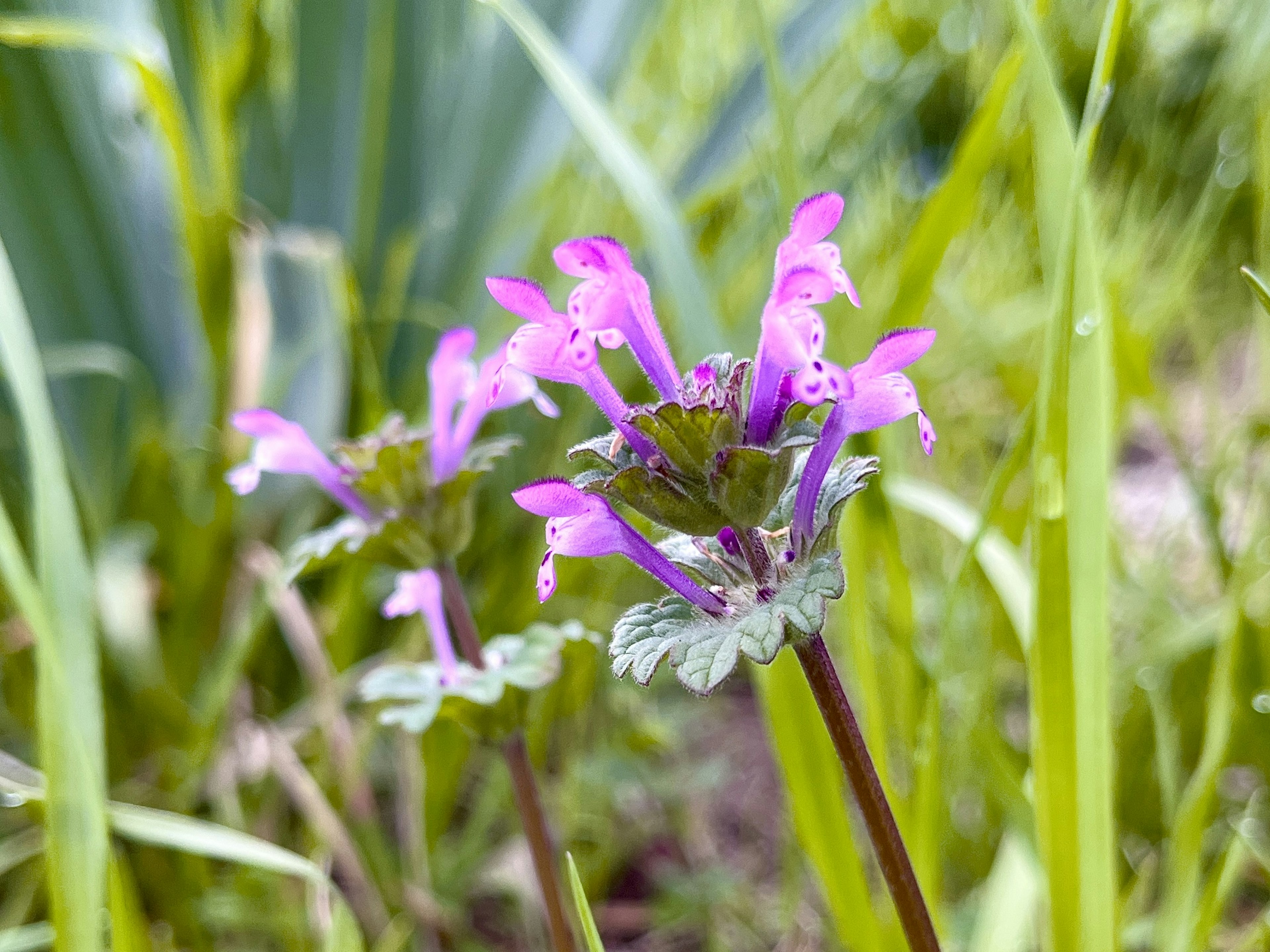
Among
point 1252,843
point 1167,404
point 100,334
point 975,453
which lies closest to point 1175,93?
point 975,453

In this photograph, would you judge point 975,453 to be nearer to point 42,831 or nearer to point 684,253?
point 684,253

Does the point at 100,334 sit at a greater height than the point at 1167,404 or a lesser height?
greater

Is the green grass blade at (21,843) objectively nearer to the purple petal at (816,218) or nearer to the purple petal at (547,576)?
the purple petal at (547,576)

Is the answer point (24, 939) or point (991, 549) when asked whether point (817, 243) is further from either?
point (24, 939)

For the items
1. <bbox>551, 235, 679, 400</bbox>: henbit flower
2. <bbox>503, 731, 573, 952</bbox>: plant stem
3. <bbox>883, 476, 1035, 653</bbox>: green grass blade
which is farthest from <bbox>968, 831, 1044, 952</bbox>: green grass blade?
<bbox>551, 235, 679, 400</bbox>: henbit flower

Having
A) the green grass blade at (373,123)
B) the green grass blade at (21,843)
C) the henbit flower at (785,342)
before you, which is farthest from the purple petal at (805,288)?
the green grass blade at (373,123)

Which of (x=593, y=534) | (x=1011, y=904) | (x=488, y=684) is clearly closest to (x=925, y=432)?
(x=593, y=534)
